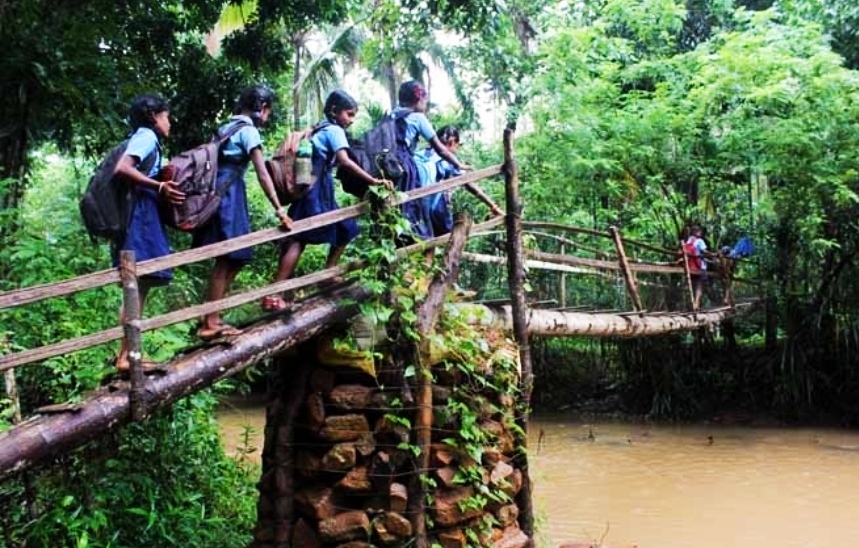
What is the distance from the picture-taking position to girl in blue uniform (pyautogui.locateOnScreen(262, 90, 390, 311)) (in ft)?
12.4

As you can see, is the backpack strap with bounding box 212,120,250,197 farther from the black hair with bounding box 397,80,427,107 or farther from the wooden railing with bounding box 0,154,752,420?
the black hair with bounding box 397,80,427,107

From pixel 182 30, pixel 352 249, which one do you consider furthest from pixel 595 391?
pixel 352 249

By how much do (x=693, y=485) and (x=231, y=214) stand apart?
6140 mm

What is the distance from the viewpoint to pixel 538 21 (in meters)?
12.8

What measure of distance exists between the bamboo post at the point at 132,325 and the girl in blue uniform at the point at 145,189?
255 millimetres

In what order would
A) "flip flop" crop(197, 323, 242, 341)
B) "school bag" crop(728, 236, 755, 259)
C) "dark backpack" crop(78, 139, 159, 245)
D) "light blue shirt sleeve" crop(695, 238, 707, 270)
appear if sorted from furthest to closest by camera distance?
1. "school bag" crop(728, 236, 755, 259)
2. "light blue shirt sleeve" crop(695, 238, 707, 270)
3. "flip flop" crop(197, 323, 242, 341)
4. "dark backpack" crop(78, 139, 159, 245)

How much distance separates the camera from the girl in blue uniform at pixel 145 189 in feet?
10.1

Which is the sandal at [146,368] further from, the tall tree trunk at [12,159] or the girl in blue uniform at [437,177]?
the tall tree trunk at [12,159]

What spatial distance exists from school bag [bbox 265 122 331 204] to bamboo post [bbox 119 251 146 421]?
101 cm

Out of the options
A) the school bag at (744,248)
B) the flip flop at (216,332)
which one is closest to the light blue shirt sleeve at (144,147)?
the flip flop at (216,332)

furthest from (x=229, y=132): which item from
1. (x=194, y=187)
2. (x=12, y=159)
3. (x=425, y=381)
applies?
(x=12, y=159)

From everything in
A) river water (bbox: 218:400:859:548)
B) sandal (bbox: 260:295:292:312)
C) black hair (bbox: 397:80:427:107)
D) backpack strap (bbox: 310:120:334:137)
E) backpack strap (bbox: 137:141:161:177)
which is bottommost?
river water (bbox: 218:400:859:548)

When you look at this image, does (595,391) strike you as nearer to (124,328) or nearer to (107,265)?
(107,265)

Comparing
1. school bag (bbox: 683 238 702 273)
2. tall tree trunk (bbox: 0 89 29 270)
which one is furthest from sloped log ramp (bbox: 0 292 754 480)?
school bag (bbox: 683 238 702 273)
